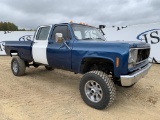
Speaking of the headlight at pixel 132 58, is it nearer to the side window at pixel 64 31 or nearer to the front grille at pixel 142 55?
the front grille at pixel 142 55

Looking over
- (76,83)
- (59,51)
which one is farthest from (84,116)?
(76,83)

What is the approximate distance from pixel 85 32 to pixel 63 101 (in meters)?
2.07

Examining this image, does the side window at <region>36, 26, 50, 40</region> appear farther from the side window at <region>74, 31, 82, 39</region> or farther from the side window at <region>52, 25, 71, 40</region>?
the side window at <region>74, 31, 82, 39</region>

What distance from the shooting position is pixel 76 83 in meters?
6.58

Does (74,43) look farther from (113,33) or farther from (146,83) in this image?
(113,33)

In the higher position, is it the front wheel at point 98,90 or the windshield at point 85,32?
the windshield at point 85,32

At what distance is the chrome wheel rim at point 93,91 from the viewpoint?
174 inches

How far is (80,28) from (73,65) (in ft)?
3.89

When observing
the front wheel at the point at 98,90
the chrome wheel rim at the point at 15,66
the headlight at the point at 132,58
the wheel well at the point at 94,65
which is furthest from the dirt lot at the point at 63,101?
the headlight at the point at 132,58

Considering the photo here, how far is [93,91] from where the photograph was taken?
4.52m

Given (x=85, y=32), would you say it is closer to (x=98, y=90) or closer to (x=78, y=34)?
(x=78, y=34)

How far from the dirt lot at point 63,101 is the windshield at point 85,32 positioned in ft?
5.43

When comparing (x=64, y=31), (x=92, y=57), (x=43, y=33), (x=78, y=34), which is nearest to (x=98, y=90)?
(x=92, y=57)

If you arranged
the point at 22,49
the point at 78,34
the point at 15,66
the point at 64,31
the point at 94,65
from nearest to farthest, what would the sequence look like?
the point at 94,65
the point at 78,34
the point at 64,31
the point at 22,49
the point at 15,66
